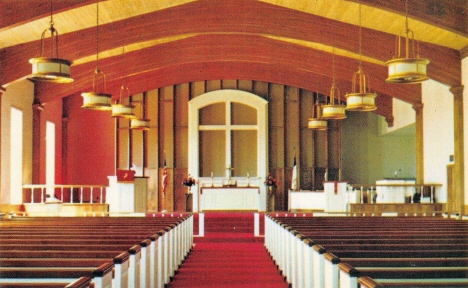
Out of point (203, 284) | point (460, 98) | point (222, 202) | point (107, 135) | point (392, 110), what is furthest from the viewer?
point (107, 135)

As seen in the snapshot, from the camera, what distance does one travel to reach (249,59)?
1514 cm

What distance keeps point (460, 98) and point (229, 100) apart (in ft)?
27.7

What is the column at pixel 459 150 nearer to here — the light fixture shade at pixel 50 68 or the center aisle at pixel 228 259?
the center aisle at pixel 228 259

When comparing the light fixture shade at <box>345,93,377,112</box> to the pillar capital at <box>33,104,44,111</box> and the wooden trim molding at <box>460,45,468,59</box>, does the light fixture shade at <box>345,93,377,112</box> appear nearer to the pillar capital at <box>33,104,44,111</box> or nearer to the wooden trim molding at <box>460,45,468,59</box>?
the wooden trim molding at <box>460,45,468,59</box>

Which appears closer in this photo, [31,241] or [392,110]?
[31,241]

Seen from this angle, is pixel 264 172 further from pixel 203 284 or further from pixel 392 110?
pixel 203 284

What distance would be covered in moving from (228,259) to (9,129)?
23.8 ft

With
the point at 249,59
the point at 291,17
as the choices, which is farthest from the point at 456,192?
the point at 249,59

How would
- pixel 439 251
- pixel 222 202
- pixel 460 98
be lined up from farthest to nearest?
pixel 222 202
pixel 460 98
pixel 439 251

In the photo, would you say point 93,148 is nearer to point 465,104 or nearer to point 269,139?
point 269,139

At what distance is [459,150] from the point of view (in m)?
12.2

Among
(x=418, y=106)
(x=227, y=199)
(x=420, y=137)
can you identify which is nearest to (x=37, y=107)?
(x=227, y=199)

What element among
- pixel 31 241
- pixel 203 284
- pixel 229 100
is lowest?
pixel 203 284

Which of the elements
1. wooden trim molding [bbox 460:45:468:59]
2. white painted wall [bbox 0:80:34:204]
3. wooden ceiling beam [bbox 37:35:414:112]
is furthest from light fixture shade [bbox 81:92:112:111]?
wooden trim molding [bbox 460:45:468:59]
